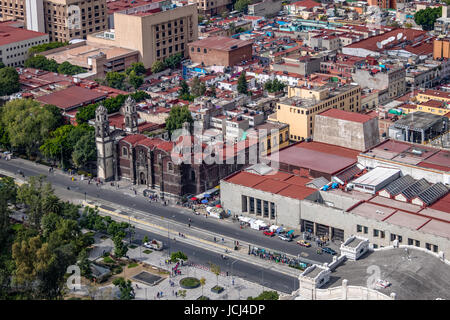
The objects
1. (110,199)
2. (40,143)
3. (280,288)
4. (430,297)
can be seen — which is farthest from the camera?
(40,143)

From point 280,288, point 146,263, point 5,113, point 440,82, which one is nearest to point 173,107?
point 5,113

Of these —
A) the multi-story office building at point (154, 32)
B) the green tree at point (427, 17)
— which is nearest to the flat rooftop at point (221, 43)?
the multi-story office building at point (154, 32)

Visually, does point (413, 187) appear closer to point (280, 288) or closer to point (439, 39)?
point (280, 288)

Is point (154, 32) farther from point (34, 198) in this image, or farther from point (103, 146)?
point (34, 198)

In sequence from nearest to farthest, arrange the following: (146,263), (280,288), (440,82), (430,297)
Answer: (430,297) < (280,288) < (146,263) < (440,82)

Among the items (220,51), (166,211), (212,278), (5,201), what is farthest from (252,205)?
(220,51)

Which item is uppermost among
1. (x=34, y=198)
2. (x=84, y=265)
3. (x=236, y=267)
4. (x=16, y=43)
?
(x=16, y=43)

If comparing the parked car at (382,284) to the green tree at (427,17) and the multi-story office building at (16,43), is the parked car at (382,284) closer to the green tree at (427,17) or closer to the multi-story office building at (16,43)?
the multi-story office building at (16,43)
